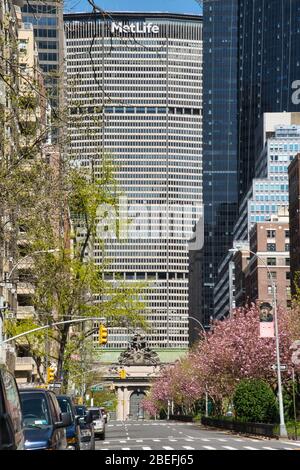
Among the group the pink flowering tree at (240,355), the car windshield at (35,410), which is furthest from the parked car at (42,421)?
the pink flowering tree at (240,355)

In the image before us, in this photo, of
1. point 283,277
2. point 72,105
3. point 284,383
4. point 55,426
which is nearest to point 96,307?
point 284,383

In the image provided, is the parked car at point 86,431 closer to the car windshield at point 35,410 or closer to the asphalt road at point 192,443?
the asphalt road at point 192,443

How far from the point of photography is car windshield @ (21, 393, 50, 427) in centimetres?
1952

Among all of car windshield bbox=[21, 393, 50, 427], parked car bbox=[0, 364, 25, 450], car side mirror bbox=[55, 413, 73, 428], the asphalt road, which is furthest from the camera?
the asphalt road

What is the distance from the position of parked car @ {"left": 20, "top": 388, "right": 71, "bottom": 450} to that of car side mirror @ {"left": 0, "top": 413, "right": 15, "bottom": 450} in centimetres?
663

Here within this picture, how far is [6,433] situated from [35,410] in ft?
28.9

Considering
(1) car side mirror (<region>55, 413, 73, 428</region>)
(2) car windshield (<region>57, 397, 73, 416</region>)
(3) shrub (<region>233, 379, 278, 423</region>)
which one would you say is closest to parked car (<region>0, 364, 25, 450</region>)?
(1) car side mirror (<region>55, 413, 73, 428</region>)

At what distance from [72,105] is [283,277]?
456ft

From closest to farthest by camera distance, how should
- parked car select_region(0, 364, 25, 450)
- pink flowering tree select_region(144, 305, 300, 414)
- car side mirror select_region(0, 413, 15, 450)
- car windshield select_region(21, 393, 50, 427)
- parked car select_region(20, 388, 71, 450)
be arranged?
car side mirror select_region(0, 413, 15, 450), parked car select_region(0, 364, 25, 450), parked car select_region(20, 388, 71, 450), car windshield select_region(21, 393, 50, 427), pink flowering tree select_region(144, 305, 300, 414)

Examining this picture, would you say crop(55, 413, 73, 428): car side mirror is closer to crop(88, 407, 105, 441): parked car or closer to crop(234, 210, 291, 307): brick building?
crop(88, 407, 105, 441): parked car

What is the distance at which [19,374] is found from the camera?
90.5 m

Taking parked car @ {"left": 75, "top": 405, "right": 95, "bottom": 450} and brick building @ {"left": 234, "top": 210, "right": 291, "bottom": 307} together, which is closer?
parked car @ {"left": 75, "top": 405, "right": 95, "bottom": 450}

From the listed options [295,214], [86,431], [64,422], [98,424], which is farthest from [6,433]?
[295,214]
